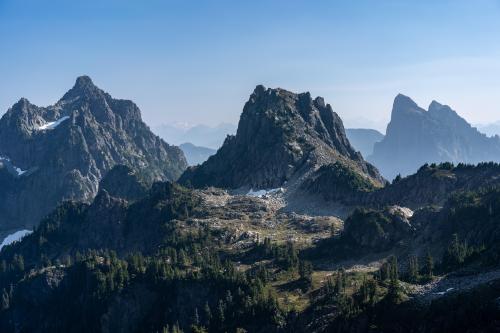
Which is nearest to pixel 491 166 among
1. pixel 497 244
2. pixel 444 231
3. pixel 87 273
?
pixel 444 231

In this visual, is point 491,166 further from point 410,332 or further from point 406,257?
point 410,332

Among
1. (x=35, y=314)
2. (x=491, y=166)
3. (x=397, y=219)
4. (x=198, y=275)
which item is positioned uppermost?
(x=491, y=166)

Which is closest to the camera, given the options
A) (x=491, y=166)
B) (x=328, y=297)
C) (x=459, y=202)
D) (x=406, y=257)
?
(x=328, y=297)

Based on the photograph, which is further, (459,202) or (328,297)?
(459,202)

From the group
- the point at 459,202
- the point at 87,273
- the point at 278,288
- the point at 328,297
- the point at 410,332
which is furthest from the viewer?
the point at 87,273

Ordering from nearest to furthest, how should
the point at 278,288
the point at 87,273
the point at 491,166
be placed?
1. the point at 278,288
2. the point at 87,273
3. the point at 491,166

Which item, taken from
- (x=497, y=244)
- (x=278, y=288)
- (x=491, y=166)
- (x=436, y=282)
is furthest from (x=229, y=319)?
(x=491, y=166)

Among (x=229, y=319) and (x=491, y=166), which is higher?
(x=491, y=166)

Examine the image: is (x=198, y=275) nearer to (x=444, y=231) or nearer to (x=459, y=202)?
(x=444, y=231)

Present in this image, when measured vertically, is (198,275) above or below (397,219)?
below
